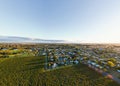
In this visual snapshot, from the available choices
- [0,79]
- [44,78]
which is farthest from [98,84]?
[0,79]

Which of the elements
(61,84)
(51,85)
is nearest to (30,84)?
(51,85)

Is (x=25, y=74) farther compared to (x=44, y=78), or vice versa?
(x=25, y=74)

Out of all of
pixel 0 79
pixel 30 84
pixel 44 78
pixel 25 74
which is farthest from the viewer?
pixel 25 74

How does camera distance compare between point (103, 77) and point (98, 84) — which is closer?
point (98, 84)

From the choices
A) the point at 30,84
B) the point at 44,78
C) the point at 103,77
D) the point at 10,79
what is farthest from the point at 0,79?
the point at 103,77

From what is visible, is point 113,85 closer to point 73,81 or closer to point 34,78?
point 73,81

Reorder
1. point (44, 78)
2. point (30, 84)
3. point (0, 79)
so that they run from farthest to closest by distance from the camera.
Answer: point (44, 78) → point (0, 79) → point (30, 84)

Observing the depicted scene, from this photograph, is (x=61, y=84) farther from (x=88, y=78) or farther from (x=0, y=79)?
(x=0, y=79)
